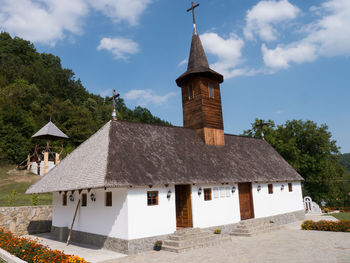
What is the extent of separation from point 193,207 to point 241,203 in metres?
4.75

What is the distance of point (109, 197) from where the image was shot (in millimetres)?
13000

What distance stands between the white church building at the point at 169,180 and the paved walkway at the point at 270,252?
64.0 inches

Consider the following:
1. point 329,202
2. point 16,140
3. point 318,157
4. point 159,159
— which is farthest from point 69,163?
point 329,202

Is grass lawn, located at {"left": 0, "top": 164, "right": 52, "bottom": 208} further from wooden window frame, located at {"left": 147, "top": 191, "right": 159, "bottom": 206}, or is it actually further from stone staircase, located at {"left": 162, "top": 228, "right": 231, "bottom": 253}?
stone staircase, located at {"left": 162, "top": 228, "right": 231, "bottom": 253}

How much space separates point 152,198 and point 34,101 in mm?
47569

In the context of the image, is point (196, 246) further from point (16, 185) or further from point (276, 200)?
point (16, 185)

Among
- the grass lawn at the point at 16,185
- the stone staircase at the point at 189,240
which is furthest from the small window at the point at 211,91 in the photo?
the grass lawn at the point at 16,185

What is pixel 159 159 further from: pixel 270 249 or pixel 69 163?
pixel 270 249

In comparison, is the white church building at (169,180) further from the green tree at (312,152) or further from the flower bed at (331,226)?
the green tree at (312,152)

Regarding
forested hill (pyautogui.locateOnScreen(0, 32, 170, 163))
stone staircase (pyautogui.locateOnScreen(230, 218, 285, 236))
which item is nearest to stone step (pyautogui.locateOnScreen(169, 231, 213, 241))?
stone staircase (pyautogui.locateOnScreen(230, 218, 285, 236))

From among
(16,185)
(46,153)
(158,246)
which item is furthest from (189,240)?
(46,153)

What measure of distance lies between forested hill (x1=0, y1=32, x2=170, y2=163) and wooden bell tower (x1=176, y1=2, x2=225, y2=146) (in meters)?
29.8

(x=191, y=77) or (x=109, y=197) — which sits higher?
(x=191, y=77)

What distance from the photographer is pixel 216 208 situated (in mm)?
15742
